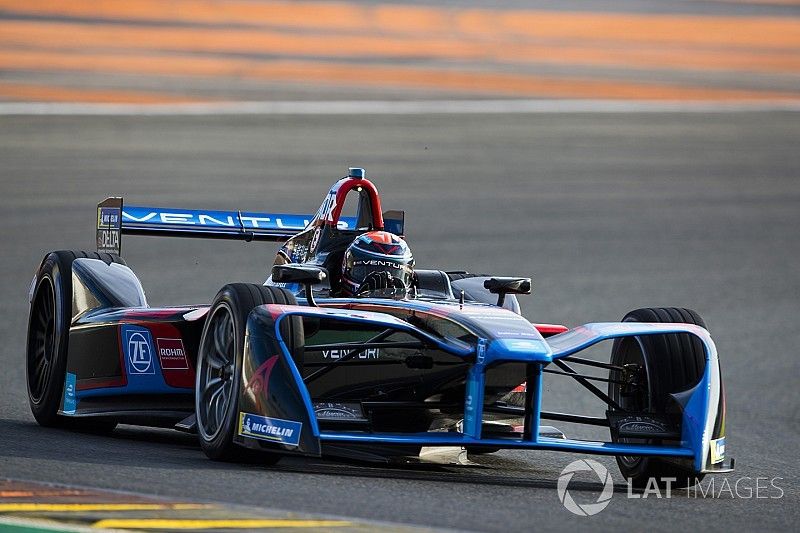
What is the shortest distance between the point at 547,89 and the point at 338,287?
2477 cm

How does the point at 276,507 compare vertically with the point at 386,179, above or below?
below

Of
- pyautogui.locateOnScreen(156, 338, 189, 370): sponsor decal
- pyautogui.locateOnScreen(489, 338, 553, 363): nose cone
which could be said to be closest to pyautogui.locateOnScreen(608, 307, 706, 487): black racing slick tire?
pyautogui.locateOnScreen(489, 338, 553, 363): nose cone

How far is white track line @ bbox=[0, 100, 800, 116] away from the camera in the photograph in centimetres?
2930

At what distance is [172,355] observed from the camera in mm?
9461

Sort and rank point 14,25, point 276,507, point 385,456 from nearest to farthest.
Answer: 1. point 276,507
2. point 385,456
3. point 14,25

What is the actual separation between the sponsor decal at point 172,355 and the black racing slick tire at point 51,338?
35.3 inches

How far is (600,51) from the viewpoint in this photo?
1492 inches

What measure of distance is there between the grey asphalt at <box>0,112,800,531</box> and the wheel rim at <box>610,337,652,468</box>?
1.00 feet

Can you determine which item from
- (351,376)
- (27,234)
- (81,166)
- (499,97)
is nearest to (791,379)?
(351,376)

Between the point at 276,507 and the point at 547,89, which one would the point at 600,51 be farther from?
the point at 276,507

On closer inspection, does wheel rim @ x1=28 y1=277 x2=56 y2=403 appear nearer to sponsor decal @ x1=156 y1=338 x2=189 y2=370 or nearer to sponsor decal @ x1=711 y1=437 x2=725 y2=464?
sponsor decal @ x1=156 y1=338 x2=189 y2=370

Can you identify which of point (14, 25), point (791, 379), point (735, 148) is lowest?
point (791, 379)

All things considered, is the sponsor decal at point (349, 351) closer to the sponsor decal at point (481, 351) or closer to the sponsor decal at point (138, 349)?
the sponsor decal at point (481, 351)

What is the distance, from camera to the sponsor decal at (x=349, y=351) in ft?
28.6
